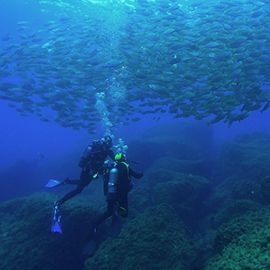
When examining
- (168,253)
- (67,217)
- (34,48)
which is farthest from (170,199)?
(34,48)

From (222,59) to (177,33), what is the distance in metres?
2.68

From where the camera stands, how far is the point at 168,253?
710cm

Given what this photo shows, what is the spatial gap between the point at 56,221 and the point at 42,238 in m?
0.62

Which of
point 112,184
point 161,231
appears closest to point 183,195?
point 161,231

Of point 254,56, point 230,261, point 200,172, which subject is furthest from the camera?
point 200,172

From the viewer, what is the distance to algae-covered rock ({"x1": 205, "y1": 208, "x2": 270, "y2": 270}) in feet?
16.2

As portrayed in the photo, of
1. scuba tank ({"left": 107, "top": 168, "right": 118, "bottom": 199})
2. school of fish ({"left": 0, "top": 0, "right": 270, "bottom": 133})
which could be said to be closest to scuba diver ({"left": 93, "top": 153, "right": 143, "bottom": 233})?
scuba tank ({"left": 107, "top": 168, "right": 118, "bottom": 199})

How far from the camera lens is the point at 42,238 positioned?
9375 mm

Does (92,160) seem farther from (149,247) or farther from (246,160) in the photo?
(246,160)

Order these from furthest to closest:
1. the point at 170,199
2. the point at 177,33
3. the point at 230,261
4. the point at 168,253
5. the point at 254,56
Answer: the point at 177,33 < the point at 254,56 < the point at 170,199 < the point at 168,253 < the point at 230,261

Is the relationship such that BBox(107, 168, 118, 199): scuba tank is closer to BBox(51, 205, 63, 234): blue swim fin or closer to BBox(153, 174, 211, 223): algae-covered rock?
BBox(51, 205, 63, 234): blue swim fin

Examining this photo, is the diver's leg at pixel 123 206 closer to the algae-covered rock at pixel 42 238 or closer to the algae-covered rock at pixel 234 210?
the algae-covered rock at pixel 42 238

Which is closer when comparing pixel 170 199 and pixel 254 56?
pixel 170 199

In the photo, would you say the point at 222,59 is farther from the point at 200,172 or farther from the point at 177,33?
the point at 200,172
